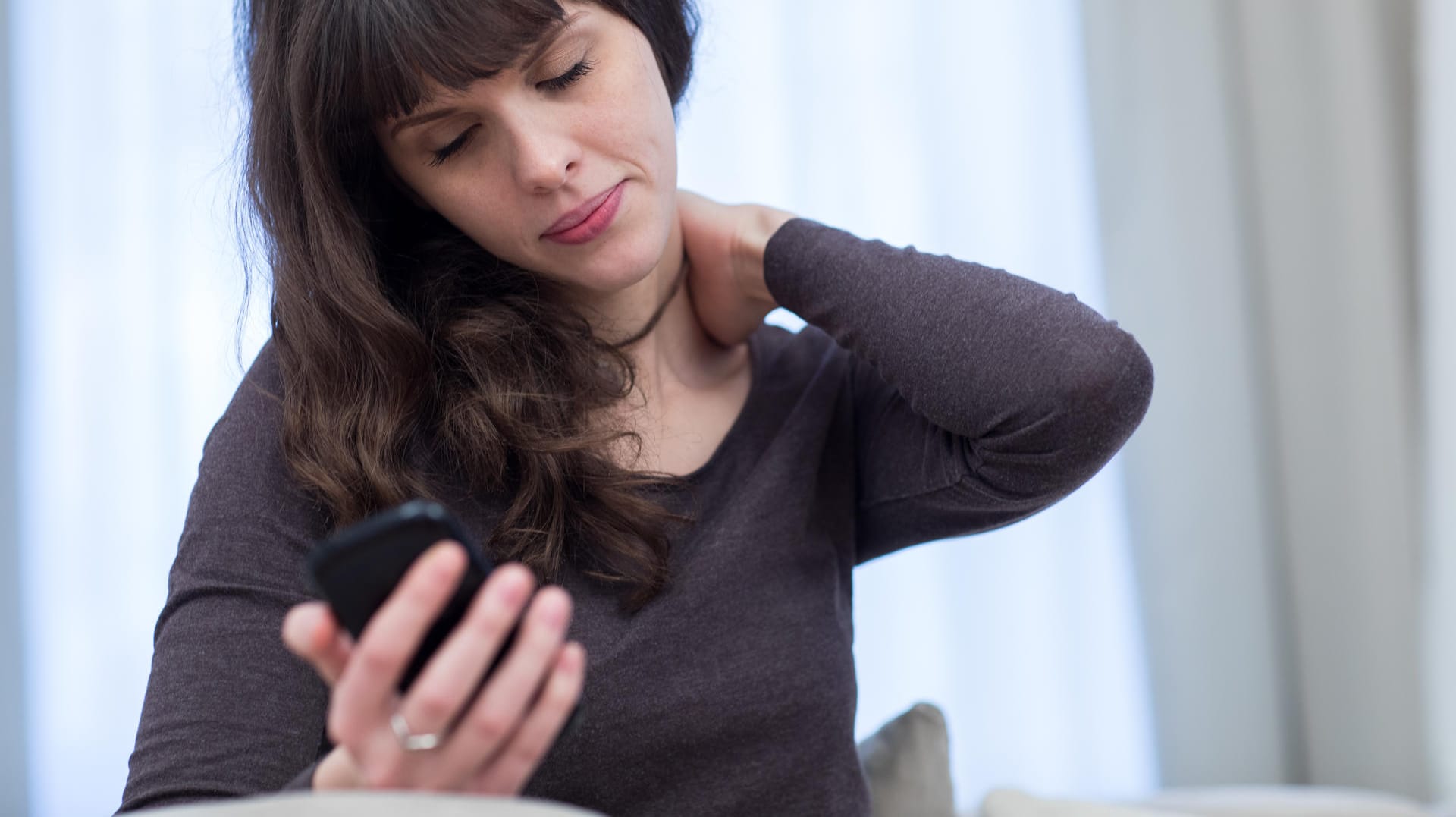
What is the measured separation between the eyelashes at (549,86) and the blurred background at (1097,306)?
79 centimetres

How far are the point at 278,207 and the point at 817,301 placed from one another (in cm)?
47

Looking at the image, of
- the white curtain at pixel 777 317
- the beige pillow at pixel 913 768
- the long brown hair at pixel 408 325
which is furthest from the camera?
the white curtain at pixel 777 317

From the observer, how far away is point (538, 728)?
20.1 inches

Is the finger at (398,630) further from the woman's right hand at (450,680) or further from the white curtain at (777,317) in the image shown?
the white curtain at (777,317)

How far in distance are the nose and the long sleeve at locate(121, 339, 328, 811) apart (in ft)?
0.91

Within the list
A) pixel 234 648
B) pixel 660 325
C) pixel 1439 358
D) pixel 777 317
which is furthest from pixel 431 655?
pixel 1439 358

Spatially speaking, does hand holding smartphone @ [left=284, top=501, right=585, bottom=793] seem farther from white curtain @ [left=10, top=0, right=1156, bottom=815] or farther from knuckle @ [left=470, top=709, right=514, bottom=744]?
white curtain @ [left=10, top=0, right=1156, bottom=815]

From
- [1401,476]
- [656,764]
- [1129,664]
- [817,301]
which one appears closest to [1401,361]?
[1401,476]

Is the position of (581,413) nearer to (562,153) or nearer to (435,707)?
(562,153)

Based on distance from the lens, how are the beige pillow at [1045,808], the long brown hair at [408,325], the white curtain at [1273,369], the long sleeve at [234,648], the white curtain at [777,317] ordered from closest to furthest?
the long sleeve at [234,648] < the long brown hair at [408,325] < the beige pillow at [1045,808] < the white curtain at [777,317] < the white curtain at [1273,369]

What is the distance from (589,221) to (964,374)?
329mm

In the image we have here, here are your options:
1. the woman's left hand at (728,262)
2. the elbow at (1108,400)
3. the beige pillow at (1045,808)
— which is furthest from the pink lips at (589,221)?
the beige pillow at (1045,808)

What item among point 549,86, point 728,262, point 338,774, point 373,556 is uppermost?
point 549,86

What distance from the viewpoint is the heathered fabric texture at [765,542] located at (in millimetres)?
791
